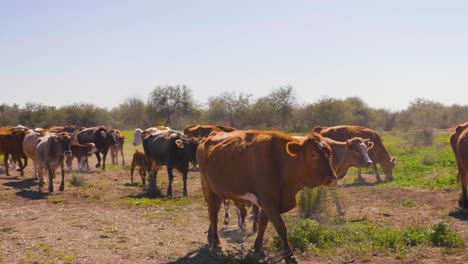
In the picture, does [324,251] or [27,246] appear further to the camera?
[27,246]

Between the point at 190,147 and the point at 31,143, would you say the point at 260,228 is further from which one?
the point at 31,143

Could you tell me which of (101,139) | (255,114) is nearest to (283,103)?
(255,114)

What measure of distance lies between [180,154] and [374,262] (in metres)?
8.78

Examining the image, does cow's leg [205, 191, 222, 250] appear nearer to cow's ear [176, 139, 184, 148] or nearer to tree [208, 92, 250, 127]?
cow's ear [176, 139, 184, 148]

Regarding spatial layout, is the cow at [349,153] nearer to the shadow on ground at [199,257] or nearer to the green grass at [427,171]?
the green grass at [427,171]

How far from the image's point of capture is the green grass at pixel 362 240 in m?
8.20

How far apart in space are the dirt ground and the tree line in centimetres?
3940

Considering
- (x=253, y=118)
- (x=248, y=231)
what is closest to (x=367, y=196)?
(x=248, y=231)

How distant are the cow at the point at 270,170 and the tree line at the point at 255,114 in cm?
4635

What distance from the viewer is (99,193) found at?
49.6 feet

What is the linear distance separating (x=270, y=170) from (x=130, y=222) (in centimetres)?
491

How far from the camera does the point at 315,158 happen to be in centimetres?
720

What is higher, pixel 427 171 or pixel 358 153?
pixel 358 153

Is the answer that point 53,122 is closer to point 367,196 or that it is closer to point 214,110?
point 214,110
